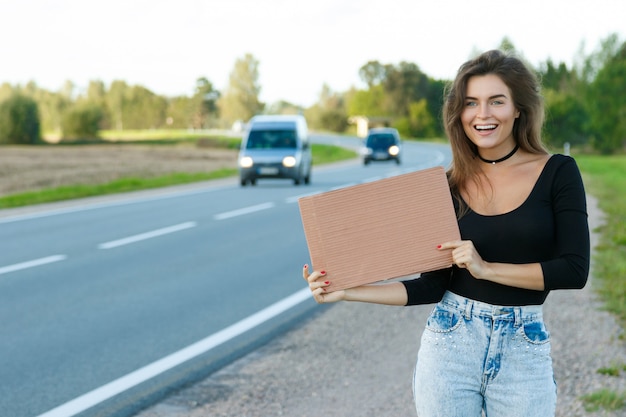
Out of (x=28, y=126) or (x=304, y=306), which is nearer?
(x=304, y=306)

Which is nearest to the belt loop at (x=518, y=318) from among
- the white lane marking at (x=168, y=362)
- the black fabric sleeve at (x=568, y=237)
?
the black fabric sleeve at (x=568, y=237)

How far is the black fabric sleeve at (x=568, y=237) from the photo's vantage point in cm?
242

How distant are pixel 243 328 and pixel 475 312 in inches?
185

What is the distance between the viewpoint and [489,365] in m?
2.48

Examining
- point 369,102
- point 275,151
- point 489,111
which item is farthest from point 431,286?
point 369,102

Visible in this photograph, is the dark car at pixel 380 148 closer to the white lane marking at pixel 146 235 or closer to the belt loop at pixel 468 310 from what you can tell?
the white lane marking at pixel 146 235

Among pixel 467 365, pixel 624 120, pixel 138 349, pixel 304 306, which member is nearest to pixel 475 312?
pixel 467 365

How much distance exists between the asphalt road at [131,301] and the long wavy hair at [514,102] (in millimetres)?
3057

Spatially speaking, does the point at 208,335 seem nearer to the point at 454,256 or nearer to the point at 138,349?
the point at 138,349

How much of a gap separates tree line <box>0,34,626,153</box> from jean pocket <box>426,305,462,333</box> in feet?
120

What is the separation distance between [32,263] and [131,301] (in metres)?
2.95

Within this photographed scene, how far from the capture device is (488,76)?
2.58 metres

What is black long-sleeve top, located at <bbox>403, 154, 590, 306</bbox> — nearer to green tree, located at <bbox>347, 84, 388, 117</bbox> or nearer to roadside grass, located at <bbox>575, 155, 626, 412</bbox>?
roadside grass, located at <bbox>575, 155, 626, 412</bbox>

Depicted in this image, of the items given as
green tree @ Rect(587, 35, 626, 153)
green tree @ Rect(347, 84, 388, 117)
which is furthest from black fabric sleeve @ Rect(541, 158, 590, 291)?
green tree @ Rect(347, 84, 388, 117)
